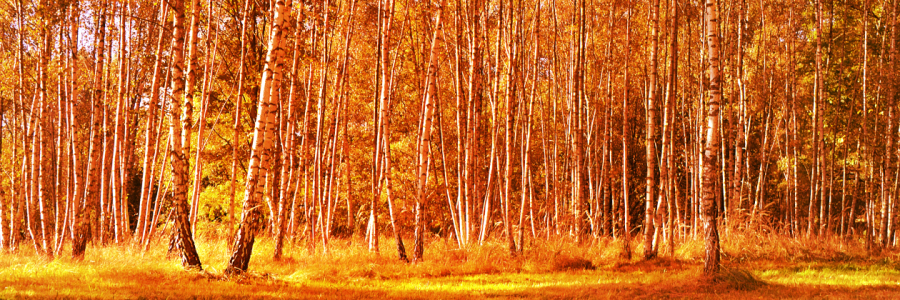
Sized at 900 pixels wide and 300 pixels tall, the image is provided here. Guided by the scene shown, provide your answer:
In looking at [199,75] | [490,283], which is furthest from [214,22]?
[490,283]

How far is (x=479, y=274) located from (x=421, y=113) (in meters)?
5.16

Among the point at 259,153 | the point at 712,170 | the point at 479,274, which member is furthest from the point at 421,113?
the point at 712,170

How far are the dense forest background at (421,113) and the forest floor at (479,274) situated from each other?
1.61ft

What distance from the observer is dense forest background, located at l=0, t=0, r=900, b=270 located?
1128 centimetres

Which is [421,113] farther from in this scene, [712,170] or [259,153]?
[712,170]

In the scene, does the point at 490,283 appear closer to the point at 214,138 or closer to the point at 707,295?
the point at 707,295

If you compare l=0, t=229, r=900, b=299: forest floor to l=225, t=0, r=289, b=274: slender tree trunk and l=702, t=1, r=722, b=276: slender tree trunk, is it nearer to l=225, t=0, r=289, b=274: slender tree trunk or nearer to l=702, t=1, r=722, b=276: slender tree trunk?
l=702, t=1, r=722, b=276: slender tree trunk

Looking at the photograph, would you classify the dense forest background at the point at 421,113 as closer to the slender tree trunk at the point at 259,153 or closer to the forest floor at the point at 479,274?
the slender tree trunk at the point at 259,153

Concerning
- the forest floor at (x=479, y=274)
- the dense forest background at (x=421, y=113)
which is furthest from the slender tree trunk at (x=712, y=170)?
the forest floor at (x=479, y=274)

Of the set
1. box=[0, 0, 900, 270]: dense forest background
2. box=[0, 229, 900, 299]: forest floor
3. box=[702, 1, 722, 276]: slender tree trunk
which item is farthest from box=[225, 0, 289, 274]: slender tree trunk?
box=[702, 1, 722, 276]: slender tree trunk

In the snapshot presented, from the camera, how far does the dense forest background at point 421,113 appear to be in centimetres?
1128

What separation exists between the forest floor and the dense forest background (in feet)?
1.61

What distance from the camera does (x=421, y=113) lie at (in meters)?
14.9

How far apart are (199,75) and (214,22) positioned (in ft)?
10.1
